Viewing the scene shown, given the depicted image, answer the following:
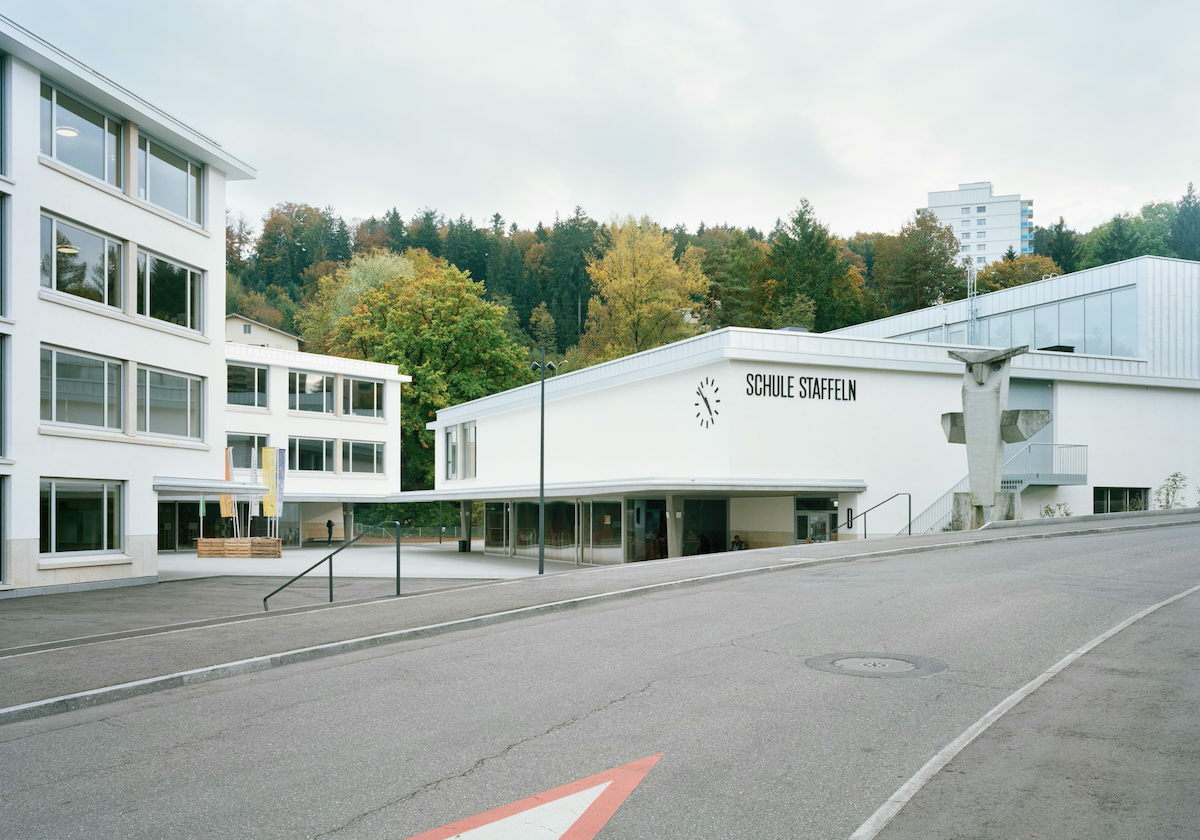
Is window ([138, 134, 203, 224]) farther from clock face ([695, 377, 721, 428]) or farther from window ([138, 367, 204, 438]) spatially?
clock face ([695, 377, 721, 428])

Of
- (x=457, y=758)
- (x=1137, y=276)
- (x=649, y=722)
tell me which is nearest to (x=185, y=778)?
(x=457, y=758)

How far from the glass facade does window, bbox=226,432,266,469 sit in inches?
1408

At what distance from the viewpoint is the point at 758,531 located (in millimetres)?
34344

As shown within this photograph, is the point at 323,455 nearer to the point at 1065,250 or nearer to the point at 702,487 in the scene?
A: the point at 702,487

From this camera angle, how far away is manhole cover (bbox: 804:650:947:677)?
9.80 metres

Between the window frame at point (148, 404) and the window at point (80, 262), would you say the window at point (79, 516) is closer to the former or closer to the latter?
the window frame at point (148, 404)

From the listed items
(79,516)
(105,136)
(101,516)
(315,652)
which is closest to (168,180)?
(105,136)

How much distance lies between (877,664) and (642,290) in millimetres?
53674

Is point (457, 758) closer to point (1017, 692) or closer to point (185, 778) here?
point (185, 778)

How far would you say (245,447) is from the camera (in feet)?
172

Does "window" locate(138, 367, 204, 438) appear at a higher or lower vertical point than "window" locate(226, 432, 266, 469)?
higher

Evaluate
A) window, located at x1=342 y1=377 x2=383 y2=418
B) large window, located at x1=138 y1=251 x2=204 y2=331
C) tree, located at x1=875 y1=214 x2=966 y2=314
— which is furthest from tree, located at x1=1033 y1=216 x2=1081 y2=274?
large window, located at x1=138 y1=251 x2=204 y2=331

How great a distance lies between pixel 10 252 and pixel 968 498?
26.7 m

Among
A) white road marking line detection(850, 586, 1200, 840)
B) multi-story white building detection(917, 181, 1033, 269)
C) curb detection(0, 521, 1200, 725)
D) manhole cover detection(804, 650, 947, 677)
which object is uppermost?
multi-story white building detection(917, 181, 1033, 269)
